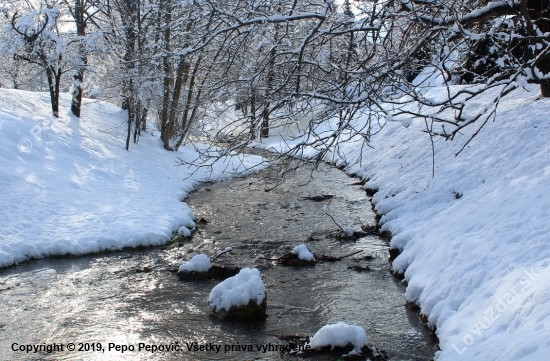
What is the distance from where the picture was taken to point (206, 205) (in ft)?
52.1

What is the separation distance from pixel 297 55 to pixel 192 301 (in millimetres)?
4149

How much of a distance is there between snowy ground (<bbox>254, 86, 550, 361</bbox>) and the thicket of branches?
1.05 meters

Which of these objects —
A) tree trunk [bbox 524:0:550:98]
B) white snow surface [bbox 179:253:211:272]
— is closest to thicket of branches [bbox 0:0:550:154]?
tree trunk [bbox 524:0:550:98]

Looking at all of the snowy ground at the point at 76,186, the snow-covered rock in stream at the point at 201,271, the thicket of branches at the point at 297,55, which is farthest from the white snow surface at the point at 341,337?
the snow-covered rock in stream at the point at 201,271

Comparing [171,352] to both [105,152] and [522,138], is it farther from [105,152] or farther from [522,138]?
[105,152]

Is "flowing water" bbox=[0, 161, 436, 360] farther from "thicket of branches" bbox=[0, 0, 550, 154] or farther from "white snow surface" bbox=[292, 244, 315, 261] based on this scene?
"thicket of branches" bbox=[0, 0, 550, 154]

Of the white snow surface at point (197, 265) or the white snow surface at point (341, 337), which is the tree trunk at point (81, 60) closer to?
the white snow surface at point (197, 265)

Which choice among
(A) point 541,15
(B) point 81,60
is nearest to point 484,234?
(A) point 541,15

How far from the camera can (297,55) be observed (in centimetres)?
694

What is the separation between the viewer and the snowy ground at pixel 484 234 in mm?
5324

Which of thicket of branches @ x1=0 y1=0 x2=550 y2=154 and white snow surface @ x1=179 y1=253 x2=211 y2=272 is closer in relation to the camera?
thicket of branches @ x1=0 y1=0 x2=550 y2=154

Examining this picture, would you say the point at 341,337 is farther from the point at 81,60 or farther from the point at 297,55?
the point at 81,60

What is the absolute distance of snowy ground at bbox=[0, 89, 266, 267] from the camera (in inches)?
437

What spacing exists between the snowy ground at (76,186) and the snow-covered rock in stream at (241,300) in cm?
217
